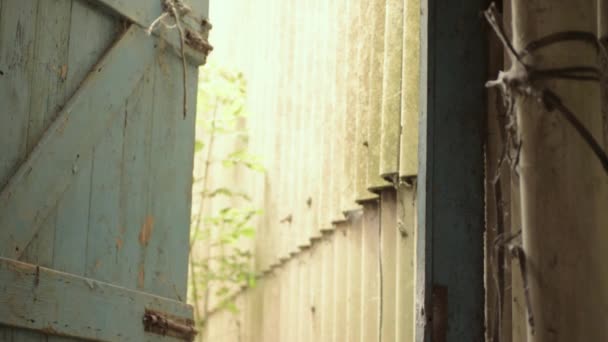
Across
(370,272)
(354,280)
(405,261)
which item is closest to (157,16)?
(405,261)

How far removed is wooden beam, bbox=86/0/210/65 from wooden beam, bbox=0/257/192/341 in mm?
1071

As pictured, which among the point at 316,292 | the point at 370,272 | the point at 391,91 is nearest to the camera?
the point at 391,91

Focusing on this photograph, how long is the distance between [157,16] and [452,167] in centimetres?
193

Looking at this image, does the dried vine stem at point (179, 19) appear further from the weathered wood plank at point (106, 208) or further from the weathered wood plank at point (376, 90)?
the weathered wood plank at point (376, 90)

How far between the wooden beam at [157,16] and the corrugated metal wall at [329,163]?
0.93 m

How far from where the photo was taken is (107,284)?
3471 mm

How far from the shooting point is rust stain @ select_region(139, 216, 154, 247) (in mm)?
3727

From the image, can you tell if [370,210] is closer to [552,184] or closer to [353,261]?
[353,261]

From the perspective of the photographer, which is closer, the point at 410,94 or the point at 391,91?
the point at 410,94

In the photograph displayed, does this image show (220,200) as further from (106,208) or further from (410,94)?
(106,208)

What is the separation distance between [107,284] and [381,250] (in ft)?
5.40

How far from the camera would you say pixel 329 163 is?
5.82 m

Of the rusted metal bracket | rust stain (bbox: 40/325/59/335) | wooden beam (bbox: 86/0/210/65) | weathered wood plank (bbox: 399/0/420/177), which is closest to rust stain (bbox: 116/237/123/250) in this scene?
the rusted metal bracket

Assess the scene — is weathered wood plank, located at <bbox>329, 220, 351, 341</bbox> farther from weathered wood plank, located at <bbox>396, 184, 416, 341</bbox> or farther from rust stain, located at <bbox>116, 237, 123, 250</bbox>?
rust stain, located at <bbox>116, 237, 123, 250</bbox>
